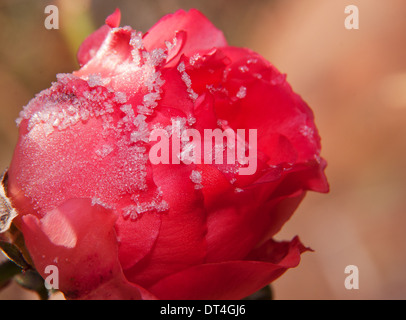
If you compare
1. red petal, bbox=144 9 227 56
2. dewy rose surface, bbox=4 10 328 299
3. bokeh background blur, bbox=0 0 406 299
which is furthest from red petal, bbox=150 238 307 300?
bokeh background blur, bbox=0 0 406 299

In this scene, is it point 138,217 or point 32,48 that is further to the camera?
point 32,48

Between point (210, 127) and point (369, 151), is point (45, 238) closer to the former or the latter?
point (210, 127)

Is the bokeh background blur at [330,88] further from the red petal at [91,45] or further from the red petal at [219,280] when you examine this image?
the red petal at [219,280]

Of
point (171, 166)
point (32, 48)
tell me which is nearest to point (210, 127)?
point (171, 166)

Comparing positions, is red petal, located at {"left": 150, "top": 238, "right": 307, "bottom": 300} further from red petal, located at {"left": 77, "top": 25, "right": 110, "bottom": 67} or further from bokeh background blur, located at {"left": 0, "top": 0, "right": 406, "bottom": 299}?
bokeh background blur, located at {"left": 0, "top": 0, "right": 406, "bottom": 299}

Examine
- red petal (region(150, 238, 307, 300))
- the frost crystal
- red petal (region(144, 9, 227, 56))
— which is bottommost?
red petal (region(150, 238, 307, 300))
